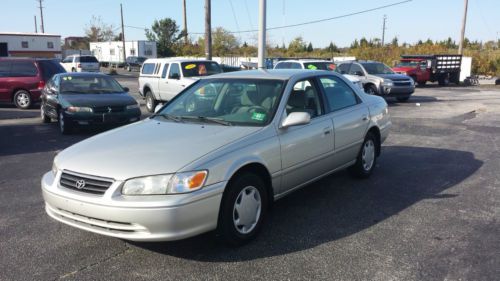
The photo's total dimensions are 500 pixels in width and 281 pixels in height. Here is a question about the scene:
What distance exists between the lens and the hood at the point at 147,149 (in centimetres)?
350

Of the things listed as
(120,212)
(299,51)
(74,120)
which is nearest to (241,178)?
(120,212)

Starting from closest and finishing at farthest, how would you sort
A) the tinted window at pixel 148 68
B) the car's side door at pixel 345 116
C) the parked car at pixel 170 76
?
the car's side door at pixel 345 116
the parked car at pixel 170 76
the tinted window at pixel 148 68

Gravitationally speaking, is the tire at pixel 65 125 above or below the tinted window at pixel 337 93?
below

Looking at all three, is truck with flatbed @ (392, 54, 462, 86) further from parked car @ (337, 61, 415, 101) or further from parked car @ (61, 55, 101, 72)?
parked car @ (61, 55, 101, 72)

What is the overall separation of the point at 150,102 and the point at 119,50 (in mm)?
45273

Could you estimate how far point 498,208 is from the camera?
507 cm

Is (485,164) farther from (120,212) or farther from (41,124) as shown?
(41,124)

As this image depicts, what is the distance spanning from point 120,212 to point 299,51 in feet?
201

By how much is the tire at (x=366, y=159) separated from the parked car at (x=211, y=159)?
0.35 m

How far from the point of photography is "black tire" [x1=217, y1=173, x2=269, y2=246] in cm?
372

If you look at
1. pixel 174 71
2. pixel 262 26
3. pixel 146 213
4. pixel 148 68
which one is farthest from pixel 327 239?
pixel 148 68

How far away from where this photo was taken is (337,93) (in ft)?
18.2

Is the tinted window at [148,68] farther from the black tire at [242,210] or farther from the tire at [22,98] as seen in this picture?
the black tire at [242,210]

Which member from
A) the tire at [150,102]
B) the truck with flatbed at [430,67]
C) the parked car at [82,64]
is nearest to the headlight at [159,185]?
the tire at [150,102]
